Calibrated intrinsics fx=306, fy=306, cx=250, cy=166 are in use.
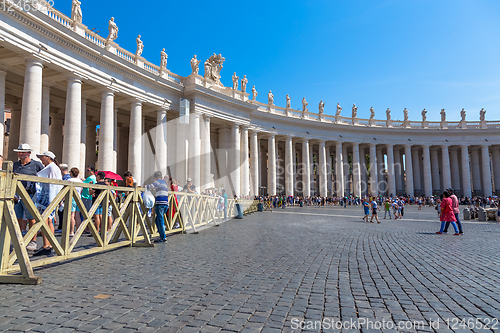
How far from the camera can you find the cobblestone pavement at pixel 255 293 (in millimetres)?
3449

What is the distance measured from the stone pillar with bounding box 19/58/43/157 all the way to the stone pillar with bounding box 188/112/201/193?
15.2 metres

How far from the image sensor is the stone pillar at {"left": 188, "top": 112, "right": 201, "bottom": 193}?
32625 mm

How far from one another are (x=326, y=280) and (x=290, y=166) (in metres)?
41.6

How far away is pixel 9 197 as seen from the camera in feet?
15.6

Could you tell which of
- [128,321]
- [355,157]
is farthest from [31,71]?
[355,157]

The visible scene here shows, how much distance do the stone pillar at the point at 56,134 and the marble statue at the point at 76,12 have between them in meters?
10.4

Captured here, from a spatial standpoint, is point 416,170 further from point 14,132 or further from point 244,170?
point 14,132

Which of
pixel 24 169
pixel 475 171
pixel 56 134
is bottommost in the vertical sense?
pixel 24 169

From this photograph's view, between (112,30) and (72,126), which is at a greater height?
(112,30)

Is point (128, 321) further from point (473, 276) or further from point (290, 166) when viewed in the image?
point (290, 166)

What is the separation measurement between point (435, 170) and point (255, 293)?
222 feet

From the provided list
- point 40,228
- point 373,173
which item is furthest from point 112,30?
point 373,173

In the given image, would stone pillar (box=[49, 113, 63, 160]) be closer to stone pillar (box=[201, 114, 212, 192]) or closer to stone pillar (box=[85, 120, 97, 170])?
stone pillar (box=[85, 120, 97, 170])

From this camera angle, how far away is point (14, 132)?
2386 cm
